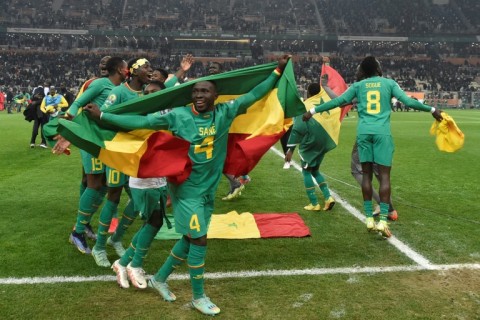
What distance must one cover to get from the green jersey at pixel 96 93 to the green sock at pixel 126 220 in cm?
116

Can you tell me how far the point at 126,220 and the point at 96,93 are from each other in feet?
4.67

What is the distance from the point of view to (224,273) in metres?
4.65

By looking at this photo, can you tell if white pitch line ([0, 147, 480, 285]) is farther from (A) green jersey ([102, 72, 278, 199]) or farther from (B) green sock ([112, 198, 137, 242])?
(A) green jersey ([102, 72, 278, 199])

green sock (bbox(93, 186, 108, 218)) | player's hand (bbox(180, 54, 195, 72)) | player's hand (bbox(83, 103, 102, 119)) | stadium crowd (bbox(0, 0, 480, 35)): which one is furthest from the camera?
stadium crowd (bbox(0, 0, 480, 35))

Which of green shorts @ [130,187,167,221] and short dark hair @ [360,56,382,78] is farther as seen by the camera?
short dark hair @ [360,56,382,78]

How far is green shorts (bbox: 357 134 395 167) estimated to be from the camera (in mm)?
5699

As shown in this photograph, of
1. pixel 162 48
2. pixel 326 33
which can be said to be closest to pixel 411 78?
pixel 326 33

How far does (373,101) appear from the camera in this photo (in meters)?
5.73

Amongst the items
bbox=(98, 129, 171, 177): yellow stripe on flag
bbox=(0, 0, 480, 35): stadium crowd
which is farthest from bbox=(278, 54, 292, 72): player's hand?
bbox=(0, 0, 480, 35): stadium crowd

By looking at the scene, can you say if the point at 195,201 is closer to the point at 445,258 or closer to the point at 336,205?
the point at 445,258

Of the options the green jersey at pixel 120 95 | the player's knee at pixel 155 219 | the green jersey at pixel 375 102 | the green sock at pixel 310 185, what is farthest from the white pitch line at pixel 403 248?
the green jersey at pixel 120 95

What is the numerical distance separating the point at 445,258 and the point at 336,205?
2.62 meters

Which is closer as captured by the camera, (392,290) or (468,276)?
(392,290)

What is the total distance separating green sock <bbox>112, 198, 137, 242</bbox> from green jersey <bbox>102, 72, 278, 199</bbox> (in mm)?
1184
